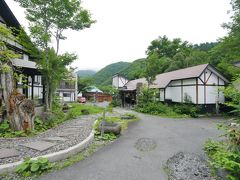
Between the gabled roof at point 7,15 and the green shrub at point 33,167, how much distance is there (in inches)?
346

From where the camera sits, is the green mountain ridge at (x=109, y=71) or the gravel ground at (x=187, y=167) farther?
the green mountain ridge at (x=109, y=71)

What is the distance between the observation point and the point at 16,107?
6.62m

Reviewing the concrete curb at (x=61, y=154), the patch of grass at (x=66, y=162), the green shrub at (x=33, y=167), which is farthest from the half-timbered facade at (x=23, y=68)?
the green shrub at (x=33, y=167)

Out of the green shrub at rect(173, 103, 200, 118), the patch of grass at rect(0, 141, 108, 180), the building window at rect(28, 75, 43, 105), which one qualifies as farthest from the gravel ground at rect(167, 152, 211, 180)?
the green shrub at rect(173, 103, 200, 118)

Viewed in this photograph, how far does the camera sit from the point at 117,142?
21.4ft

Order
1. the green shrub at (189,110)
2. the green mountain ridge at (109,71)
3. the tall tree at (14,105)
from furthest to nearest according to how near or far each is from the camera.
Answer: the green mountain ridge at (109,71) < the green shrub at (189,110) < the tall tree at (14,105)

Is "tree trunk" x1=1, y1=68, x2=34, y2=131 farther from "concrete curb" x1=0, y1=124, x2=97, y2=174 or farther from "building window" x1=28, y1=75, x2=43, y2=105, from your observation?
"building window" x1=28, y1=75, x2=43, y2=105

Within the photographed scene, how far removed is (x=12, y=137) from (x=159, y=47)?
40.1 meters

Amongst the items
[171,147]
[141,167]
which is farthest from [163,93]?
[141,167]

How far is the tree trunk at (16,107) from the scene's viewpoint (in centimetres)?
659

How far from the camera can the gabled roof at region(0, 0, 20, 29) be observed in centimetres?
898

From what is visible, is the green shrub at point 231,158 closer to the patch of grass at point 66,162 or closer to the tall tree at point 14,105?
the patch of grass at point 66,162

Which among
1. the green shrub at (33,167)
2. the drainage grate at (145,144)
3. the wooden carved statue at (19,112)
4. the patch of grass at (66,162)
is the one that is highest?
the wooden carved statue at (19,112)

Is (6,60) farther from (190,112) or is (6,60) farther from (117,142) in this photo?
(190,112)
